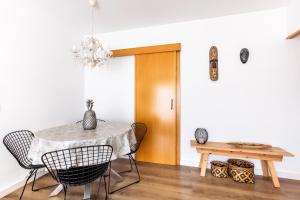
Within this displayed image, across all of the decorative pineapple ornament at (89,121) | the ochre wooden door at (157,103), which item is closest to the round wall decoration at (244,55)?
the ochre wooden door at (157,103)

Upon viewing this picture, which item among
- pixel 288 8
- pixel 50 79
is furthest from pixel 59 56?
pixel 288 8

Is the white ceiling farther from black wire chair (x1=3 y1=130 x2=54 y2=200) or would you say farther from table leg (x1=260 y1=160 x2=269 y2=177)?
table leg (x1=260 y1=160 x2=269 y2=177)

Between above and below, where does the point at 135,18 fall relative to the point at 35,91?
above

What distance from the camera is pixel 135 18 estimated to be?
9.76 feet

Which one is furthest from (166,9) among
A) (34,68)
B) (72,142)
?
(72,142)

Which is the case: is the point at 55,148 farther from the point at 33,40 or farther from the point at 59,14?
the point at 59,14

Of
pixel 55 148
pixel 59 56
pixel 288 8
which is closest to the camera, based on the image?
pixel 55 148

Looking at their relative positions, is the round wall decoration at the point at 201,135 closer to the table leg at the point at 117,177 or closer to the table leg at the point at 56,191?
the table leg at the point at 117,177

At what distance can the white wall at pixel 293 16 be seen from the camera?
2.30m

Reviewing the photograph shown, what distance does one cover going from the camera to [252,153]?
242cm

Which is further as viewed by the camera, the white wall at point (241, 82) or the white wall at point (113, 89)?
the white wall at point (113, 89)

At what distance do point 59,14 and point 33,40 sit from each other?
2.03ft

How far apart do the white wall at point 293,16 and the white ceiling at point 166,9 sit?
103 millimetres

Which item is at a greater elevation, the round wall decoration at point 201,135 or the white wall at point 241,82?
the white wall at point 241,82
